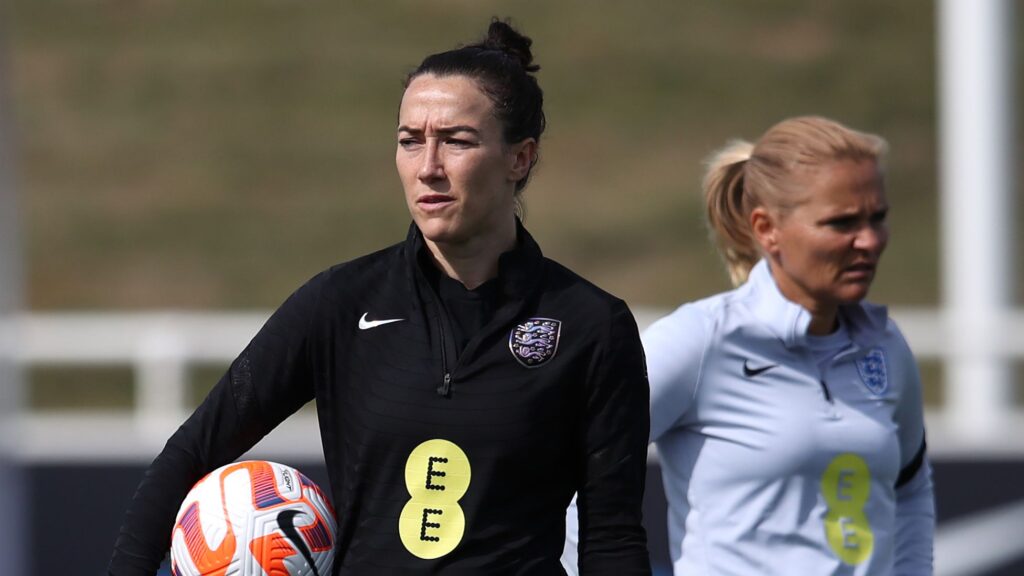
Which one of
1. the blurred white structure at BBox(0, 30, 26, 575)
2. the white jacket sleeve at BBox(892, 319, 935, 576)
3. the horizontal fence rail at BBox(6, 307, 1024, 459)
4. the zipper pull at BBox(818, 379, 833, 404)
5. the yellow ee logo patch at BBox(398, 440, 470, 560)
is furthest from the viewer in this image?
the horizontal fence rail at BBox(6, 307, 1024, 459)

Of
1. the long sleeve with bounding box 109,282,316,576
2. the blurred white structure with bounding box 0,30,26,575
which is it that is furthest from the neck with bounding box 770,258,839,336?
the blurred white structure with bounding box 0,30,26,575

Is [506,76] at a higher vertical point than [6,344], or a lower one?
higher

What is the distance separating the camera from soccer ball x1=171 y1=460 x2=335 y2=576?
119 inches

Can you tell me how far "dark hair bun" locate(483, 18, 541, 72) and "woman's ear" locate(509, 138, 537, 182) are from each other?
5.9 inches

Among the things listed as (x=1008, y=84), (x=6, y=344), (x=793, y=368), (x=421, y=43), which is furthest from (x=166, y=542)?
(x=421, y=43)

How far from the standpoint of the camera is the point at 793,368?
3852mm

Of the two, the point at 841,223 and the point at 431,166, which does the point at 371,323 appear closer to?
the point at 431,166

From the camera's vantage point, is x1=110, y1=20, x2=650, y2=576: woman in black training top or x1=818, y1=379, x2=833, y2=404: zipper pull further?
x1=818, y1=379, x2=833, y2=404: zipper pull

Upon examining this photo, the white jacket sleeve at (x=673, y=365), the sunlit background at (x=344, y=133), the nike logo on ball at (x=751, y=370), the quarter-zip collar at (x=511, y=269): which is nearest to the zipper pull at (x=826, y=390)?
the nike logo on ball at (x=751, y=370)

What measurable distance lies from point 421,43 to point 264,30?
329 centimetres

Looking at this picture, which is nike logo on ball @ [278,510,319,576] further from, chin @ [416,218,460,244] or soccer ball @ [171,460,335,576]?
chin @ [416,218,460,244]

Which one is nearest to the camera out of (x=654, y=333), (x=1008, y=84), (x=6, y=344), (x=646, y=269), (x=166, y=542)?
(x=166, y=542)

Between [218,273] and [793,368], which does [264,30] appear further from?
[793,368]

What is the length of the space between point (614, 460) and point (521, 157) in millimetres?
A: 554
